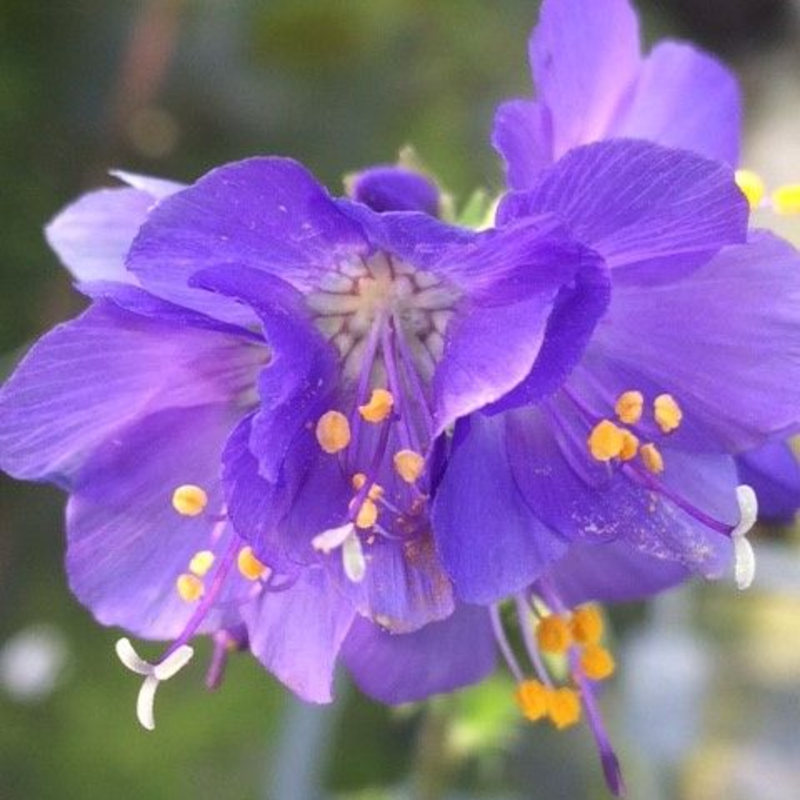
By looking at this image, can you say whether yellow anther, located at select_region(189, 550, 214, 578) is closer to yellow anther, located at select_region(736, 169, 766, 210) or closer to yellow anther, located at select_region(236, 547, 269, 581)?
yellow anther, located at select_region(236, 547, 269, 581)

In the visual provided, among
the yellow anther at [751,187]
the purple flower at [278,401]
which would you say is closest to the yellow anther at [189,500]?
the purple flower at [278,401]

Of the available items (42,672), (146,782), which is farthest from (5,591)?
(146,782)

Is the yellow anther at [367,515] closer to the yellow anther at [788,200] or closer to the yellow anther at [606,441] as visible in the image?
the yellow anther at [606,441]

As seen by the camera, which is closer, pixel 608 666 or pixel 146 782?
pixel 608 666

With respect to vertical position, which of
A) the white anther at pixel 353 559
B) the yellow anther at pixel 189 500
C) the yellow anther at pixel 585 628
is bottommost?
the yellow anther at pixel 585 628

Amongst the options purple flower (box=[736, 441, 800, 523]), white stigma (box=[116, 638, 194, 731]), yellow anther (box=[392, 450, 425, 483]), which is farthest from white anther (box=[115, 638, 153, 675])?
purple flower (box=[736, 441, 800, 523])

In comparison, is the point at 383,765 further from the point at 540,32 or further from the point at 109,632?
the point at 540,32
